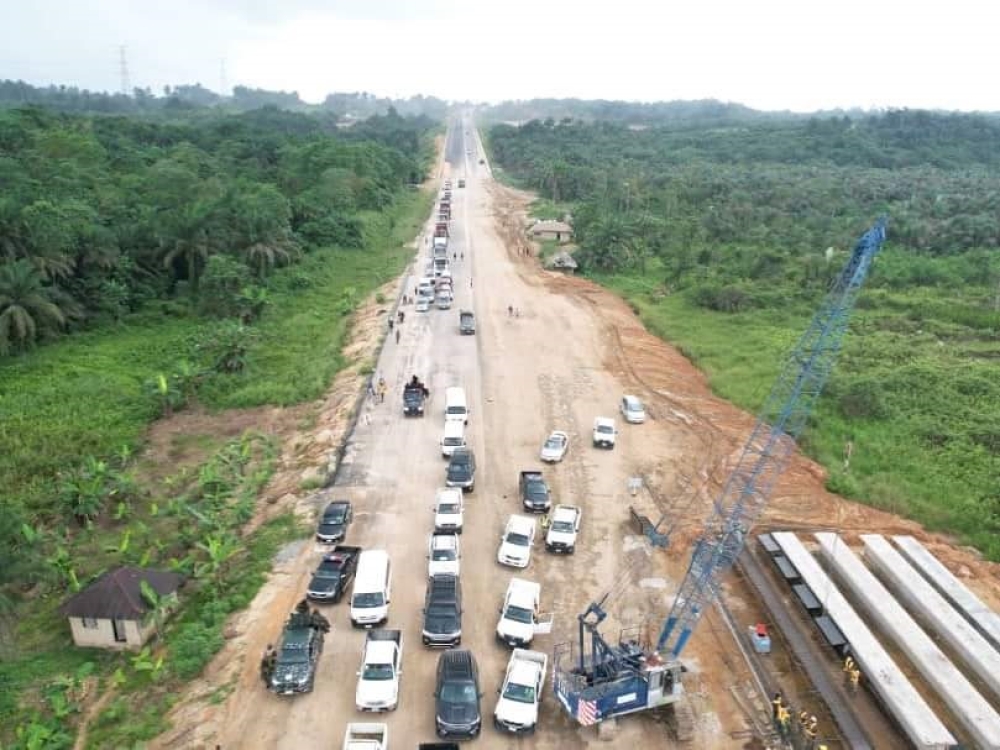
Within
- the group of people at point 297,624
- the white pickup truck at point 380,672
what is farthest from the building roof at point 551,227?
the white pickup truck at point 380,672

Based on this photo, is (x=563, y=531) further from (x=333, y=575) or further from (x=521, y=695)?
(x=521, y=695)

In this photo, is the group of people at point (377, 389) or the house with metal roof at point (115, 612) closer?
the house with metal roof at point (115, 612)

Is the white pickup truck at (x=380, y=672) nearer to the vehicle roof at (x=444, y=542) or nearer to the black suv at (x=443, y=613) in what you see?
the black suv at (x=443, y=613)

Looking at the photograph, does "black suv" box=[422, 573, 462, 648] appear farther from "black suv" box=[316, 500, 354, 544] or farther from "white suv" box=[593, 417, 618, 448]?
"white suv" box=[593, 417, 618, 448]

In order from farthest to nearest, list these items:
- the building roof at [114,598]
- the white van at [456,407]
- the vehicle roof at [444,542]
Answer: the white van at [456,407] → the vehicle roof at [444,542] → the building roof at [114,598]

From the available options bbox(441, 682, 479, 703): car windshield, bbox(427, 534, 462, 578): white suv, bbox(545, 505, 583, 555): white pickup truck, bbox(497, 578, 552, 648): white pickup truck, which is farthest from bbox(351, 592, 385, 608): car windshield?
bbox(545, 505, 583, 555): white pickup truck

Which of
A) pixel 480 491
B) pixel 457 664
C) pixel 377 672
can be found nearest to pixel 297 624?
pixel 377 672
